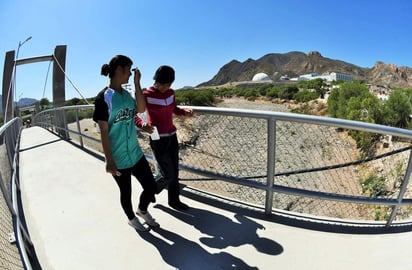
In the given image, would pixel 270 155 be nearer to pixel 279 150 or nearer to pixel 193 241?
pixel 193 241

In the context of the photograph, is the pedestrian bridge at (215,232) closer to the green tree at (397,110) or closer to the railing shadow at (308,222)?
the railing shadow at (308,222)

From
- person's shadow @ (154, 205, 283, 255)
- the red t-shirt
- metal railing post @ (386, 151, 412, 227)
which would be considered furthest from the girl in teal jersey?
metal railing post @ (386, 151, 412, 227)

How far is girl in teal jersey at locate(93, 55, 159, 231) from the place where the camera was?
6.87ft

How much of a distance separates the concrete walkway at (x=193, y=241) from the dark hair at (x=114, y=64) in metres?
1.39

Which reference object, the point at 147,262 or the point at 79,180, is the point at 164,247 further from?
the point at 79,180

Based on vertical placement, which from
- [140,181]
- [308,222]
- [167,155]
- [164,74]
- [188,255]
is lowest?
[188,255]

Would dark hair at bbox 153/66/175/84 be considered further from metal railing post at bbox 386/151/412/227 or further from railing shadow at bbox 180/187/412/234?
metal railing post at bbox 386/151/412/227

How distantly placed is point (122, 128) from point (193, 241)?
3.58 ft

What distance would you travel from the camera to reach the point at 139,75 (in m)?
2.27

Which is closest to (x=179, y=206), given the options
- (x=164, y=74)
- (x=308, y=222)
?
(x=308, y=222)

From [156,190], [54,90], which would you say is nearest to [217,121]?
[156,190]

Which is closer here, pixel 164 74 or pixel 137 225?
pixel 164 74

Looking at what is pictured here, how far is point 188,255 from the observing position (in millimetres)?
2238

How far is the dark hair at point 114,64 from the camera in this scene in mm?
2107
